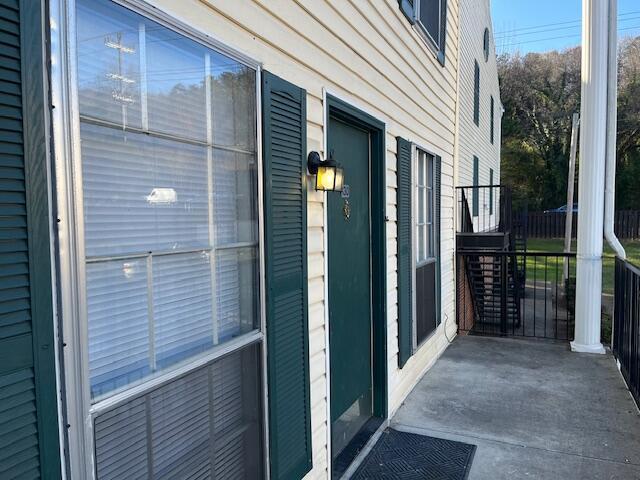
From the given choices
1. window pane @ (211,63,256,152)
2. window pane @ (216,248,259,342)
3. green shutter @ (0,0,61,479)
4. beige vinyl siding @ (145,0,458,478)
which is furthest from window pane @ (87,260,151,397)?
beige vinyl siding @ (145,0,458,478)

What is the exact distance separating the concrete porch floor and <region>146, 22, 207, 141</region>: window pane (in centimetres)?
253

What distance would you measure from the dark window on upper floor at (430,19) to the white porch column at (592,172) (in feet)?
5.02

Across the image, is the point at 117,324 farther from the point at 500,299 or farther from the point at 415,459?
the point at 500,299

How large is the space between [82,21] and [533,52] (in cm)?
3247

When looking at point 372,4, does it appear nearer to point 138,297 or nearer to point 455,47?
point 138,297

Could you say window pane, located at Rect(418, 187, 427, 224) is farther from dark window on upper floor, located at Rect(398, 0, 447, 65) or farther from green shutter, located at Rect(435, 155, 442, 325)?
dark window on upper floor, located at Rect(398, 0, 447, 65)

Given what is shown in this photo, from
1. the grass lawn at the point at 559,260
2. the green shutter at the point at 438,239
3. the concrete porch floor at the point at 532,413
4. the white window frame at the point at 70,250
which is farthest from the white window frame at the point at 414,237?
the grass lawn at the point at 559,260

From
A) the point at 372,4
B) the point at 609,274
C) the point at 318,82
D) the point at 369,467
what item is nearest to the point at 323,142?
the point at 318,82

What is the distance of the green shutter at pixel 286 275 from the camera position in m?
2.07

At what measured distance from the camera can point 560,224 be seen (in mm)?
24922

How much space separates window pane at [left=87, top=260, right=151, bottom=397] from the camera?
4.31ft

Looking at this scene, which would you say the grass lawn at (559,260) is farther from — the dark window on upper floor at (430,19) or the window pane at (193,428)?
the window pane at (193,428)

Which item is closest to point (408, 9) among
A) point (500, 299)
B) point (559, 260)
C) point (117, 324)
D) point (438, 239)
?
point (438, 239)

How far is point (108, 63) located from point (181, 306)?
0.76 meters
